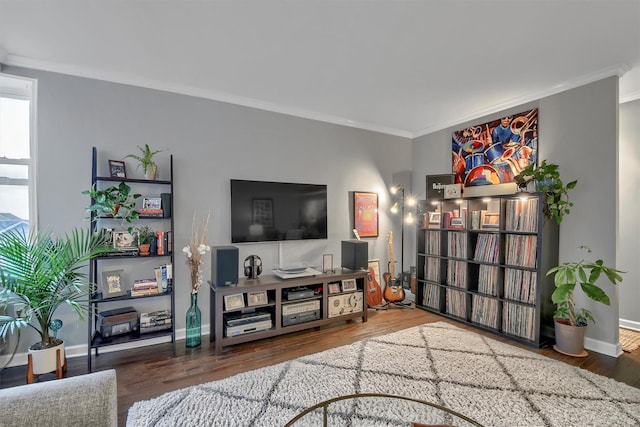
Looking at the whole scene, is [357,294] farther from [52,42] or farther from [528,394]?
[52,42]

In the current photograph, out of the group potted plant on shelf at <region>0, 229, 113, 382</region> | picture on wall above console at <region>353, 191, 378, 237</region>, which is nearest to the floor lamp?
picture on wall above console at <region>353, 191, 378, 237</region>

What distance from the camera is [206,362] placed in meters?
2.48

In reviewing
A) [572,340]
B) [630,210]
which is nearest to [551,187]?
[630,210]

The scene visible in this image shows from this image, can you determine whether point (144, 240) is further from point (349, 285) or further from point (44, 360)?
point (349, 285)

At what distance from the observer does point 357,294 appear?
3.45 m

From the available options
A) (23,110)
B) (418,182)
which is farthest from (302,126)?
(23,110)

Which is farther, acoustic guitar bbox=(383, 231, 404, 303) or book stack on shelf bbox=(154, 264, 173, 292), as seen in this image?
acoustic guitar bbox=(383, 231, 404, 303)

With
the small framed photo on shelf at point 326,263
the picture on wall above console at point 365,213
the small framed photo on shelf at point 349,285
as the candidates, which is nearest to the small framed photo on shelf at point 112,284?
the small framed photo on shelf at point 326,263

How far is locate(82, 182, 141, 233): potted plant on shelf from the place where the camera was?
7.77 feet

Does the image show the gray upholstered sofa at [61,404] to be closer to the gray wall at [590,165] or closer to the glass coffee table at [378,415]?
the glass coffee table at [378,415]

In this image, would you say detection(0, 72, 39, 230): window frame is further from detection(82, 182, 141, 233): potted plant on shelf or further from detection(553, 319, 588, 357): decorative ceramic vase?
detection(553, 319, 588, 357): decorative ceramic vase

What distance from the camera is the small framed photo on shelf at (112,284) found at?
247cm

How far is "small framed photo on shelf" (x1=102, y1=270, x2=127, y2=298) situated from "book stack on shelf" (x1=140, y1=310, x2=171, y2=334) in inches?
12.1

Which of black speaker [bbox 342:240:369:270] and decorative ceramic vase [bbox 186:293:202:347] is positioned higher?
black speaker [bbox 342:240:369:270]
